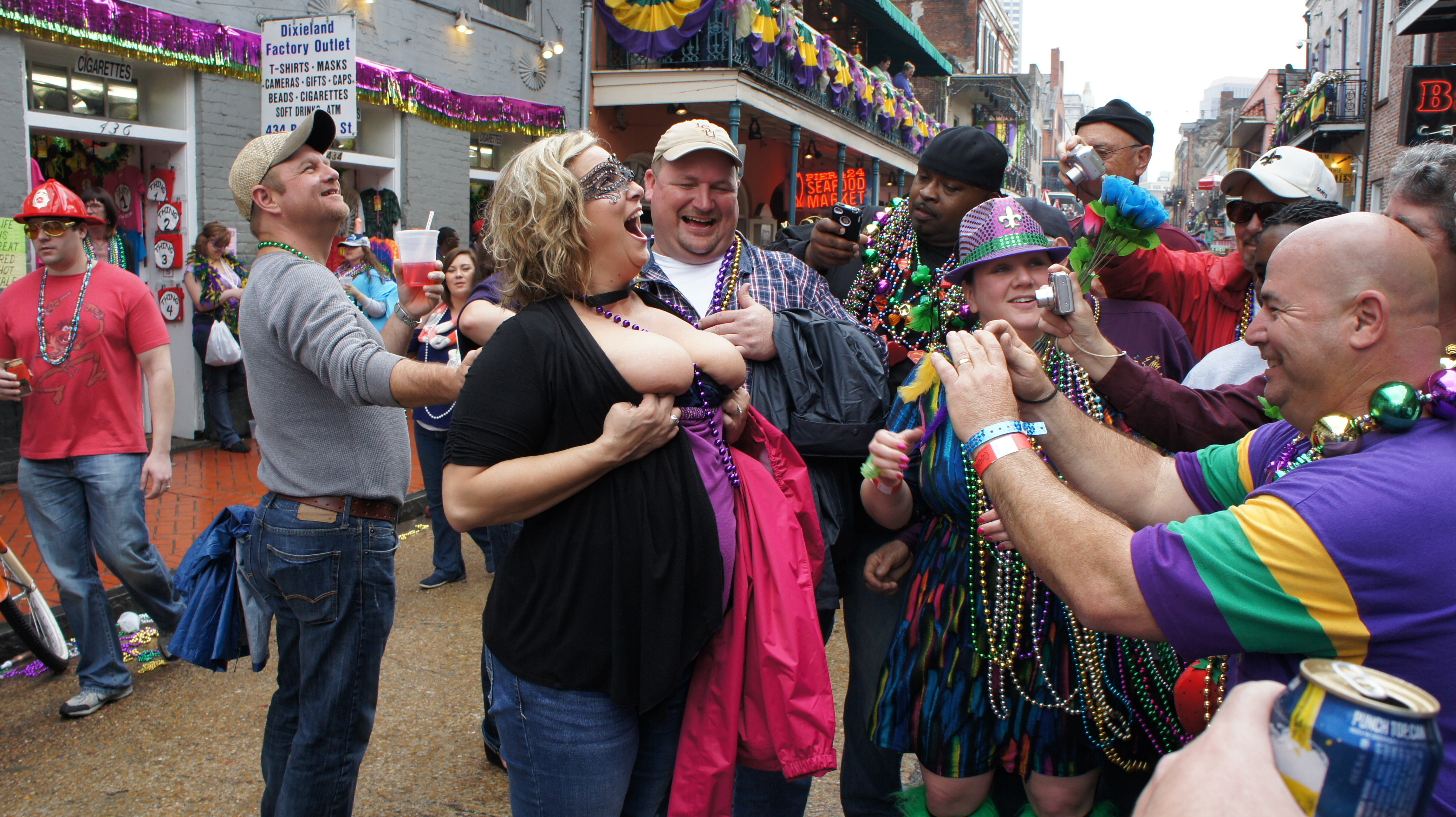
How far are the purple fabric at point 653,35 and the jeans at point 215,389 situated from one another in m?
7.05

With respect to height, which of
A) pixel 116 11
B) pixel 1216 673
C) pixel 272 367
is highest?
pixel 116 11

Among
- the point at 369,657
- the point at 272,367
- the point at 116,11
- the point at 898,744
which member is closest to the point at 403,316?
the point at 272,367

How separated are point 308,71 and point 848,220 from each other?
5.92 m

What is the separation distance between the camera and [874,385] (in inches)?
105

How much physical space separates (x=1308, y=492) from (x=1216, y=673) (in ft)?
2.78

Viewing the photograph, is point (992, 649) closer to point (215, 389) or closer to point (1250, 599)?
point (1250, 599)

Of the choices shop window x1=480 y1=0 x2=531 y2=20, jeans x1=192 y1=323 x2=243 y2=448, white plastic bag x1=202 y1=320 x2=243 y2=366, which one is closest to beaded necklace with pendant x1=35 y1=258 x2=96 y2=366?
white plastic bag x1=202 y1=320 x2=243 y2=366

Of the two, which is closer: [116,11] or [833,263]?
[833,263]

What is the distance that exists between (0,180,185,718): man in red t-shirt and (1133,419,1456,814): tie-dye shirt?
3.77 m

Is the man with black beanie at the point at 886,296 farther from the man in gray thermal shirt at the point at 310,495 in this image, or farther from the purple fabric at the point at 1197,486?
the man in gray thermal shirt at the point at 310,495

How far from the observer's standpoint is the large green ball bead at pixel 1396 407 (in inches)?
50.3

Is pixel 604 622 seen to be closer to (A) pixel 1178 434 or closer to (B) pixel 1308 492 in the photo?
(B) pixel 1308 492

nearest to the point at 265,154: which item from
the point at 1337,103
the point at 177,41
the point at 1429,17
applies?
the point at 177,41

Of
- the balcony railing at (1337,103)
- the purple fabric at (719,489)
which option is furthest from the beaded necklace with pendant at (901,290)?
the balcony railing at (1337,103)
